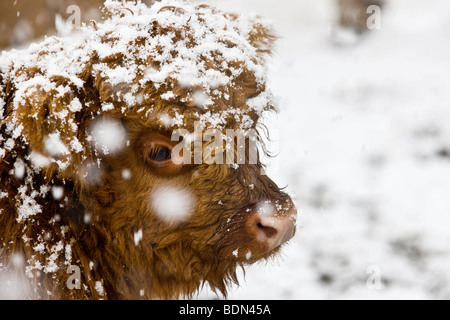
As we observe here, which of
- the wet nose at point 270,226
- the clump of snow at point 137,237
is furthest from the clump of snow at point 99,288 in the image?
the wet nose at point 270,226

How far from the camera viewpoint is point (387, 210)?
443cm

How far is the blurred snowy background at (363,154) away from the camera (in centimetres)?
383

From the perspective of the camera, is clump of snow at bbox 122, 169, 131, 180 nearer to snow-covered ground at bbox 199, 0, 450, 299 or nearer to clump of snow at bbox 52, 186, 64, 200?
clump of snow at bbox 52, 186, 64, 200

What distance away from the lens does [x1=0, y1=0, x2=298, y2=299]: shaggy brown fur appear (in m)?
2.09

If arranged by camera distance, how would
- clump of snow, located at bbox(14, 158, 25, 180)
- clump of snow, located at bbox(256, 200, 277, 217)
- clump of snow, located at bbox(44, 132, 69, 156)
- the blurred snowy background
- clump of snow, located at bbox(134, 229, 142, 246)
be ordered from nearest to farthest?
1. clump of snow, located at bbox(44, 132, 69, 156)
2. clump of snow, located at bbox(14, 158, 25, 180)
3. clump of snow, located at bbox(256, 200, 277, 217)
4. clump of snow, located at bbox(134, 229, 142, 246)
5. the blurred snowy background

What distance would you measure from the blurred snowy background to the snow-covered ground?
11 mm

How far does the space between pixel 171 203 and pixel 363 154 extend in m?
3.29

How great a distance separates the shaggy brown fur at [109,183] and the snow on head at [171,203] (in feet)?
0.09

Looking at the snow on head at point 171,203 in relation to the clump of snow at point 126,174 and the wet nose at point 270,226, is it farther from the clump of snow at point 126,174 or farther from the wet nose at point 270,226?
the wet nose at point 270,226

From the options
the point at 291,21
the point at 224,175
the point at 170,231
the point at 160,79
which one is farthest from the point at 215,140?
the point at 291,21

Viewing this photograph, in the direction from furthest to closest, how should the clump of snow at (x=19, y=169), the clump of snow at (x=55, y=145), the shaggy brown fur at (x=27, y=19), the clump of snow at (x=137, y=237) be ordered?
the shaggy brown fur at (x=27, y=19) → the clump of snow at (x=137, y=237) → the clump of snow at (x=19, y=169) → the clump of snow at (x=55, y=145)

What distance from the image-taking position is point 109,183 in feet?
7.38

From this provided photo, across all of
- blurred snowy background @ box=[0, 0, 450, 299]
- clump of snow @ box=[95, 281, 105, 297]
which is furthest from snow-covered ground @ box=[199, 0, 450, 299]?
clump of snow @ box=[95, 281, 105, 297]
